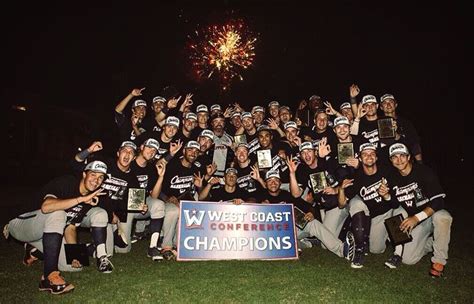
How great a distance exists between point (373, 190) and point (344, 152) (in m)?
1.08

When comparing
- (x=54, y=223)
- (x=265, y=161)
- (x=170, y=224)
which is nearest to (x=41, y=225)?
(x=54, y=223)

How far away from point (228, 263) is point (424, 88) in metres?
36.5

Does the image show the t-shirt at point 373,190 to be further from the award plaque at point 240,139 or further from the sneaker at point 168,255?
the sneaker at point 168,255

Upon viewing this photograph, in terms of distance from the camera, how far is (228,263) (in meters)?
7.42

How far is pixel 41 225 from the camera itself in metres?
6.23

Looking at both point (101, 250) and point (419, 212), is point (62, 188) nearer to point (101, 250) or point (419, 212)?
point (101, 250)

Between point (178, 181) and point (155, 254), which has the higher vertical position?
point (178, 181)

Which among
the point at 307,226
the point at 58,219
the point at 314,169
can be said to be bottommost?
the point at 307,226

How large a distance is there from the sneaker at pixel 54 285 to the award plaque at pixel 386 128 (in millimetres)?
7026

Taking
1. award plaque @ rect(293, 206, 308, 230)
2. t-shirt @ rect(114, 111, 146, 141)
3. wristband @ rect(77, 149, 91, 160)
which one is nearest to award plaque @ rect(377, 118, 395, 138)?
award plaque @ rect(293, 206, 308, 230)

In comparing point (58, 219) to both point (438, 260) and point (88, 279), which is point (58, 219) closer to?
point (88, 279)

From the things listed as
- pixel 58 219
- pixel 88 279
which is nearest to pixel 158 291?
pixel 88 279

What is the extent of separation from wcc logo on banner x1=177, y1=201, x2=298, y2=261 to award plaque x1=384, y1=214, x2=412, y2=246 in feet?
5.92

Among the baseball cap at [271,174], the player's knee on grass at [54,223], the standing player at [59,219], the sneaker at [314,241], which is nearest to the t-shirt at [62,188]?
the standing player at [59,219]
